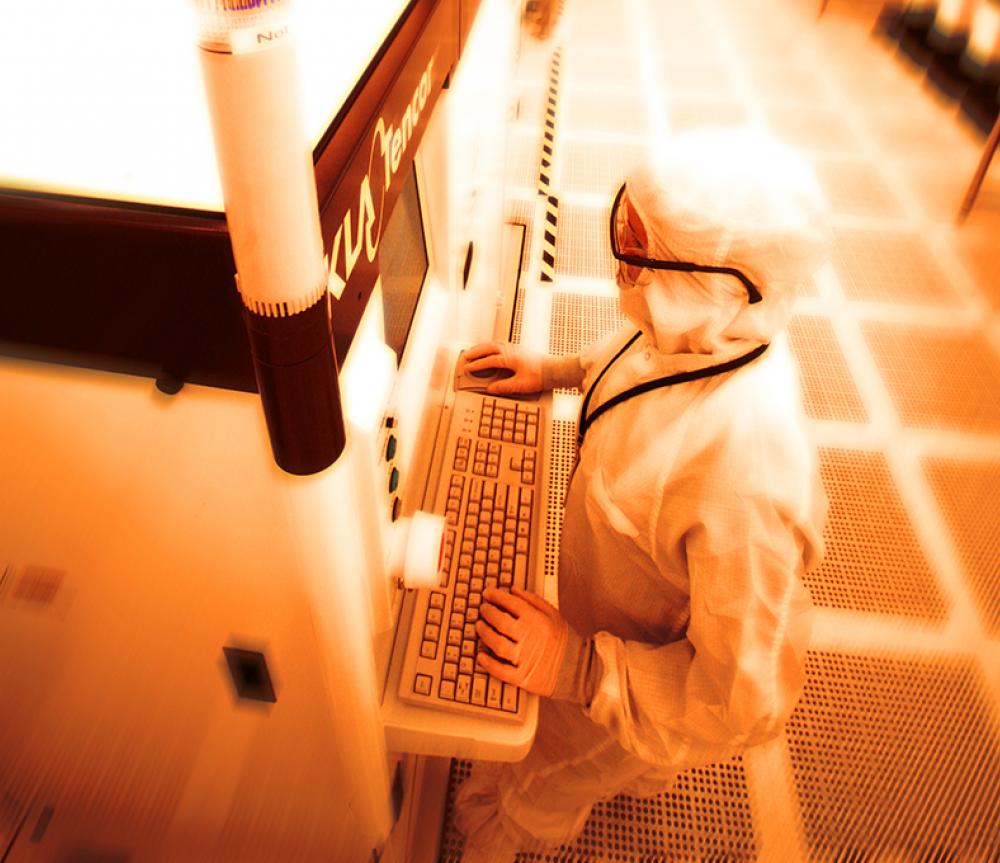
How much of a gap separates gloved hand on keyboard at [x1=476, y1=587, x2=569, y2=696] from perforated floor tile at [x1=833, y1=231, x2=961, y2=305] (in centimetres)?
331

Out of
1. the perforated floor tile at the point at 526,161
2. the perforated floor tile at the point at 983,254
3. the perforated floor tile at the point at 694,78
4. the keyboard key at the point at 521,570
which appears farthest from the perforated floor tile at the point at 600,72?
the keyboard key at the point at 521,570

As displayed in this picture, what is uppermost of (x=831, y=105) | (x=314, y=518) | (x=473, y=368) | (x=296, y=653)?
(x=314, y=518)

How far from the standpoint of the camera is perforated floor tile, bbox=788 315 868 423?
312 cm

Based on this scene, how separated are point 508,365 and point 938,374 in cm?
273

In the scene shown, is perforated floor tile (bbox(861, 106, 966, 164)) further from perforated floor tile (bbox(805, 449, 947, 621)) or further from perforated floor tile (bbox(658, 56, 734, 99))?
perforated floor tile (bbox(805, 449, 947, 621))

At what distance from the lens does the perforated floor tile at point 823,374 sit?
312 centimetres

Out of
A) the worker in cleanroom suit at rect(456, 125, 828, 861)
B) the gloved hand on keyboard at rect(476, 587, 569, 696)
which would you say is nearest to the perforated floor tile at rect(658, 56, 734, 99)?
the worker in cleanroom suit at rect(456, 125, 828, 861)

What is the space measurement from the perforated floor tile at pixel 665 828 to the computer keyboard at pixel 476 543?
0.98 m

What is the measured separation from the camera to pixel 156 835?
1.20m

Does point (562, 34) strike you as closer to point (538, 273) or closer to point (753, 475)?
point (538, 273)

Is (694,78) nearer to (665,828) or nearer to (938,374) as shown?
(938,374)

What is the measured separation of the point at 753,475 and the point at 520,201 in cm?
316

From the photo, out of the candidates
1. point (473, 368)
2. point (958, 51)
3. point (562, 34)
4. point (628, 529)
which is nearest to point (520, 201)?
point (562, 34)

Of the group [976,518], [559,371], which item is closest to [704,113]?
[976,518]
